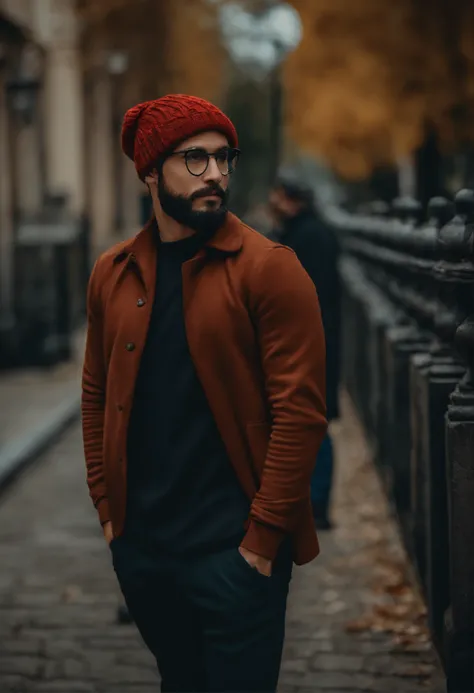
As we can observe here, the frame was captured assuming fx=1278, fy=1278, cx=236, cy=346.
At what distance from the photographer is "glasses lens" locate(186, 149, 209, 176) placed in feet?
10.1

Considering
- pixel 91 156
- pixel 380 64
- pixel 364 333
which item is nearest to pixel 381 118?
pixel 380 64

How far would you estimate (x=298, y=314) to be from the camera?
9.91 ft

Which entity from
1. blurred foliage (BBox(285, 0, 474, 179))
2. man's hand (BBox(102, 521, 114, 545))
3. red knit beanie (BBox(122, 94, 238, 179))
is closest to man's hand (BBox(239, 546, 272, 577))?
man's hand (BBox(102, 521, 114, 545))

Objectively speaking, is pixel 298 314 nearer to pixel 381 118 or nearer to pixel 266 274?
pixel 266 274

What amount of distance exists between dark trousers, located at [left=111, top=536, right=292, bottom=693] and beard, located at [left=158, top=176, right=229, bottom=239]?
2.60 feet

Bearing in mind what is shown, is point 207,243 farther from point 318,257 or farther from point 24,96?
point 24,96

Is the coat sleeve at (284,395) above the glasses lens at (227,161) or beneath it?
beneath

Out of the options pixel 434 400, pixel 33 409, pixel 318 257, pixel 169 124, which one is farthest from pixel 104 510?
pixel 33 409

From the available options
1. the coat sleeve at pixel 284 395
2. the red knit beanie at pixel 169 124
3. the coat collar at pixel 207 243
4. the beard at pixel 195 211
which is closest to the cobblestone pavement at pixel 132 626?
the coat sleeve at pixel 284 395

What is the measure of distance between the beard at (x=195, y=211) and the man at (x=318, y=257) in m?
3.75

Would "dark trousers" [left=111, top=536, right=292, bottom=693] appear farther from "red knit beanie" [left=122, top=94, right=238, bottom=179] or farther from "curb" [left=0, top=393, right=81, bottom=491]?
"curb" [left=0, top=393, right=81, bottom=491]

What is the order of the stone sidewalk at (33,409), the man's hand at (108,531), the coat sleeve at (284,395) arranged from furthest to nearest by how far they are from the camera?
the stone sidewalk at (33,409), the man's hand at (108,531), the coat sleeve at (284,395)

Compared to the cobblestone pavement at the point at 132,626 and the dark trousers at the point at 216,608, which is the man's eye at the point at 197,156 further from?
the cobblestone pavement at the point at 132,626

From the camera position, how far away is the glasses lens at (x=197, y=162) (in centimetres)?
307
